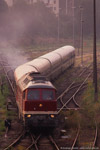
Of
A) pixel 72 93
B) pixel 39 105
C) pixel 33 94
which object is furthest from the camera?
pixel 72 93

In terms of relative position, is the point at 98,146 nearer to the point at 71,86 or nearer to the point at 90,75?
the point at 71,86

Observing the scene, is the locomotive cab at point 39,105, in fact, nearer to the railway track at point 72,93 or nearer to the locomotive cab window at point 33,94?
the locomotive cab window at point 33,94

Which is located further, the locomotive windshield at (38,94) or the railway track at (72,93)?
the railway track at (72,93)

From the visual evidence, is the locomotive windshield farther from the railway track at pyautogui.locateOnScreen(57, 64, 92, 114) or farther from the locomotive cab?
the railway track at pyautogui.locateOnScreen(57, 64, 92, 114)

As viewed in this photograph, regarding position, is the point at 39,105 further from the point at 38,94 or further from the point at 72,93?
the point at 72,93

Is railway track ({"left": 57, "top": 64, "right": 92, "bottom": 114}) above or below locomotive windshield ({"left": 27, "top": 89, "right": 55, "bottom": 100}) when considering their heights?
below

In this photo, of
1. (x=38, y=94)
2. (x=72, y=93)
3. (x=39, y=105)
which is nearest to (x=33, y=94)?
(x=38, y=94)

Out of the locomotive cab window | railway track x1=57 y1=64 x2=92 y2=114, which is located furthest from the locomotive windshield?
railway track x1=57 y1=64 x2=92 y2=114

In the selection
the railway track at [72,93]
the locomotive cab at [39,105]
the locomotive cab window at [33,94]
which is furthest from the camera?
the railway track at [72,93]

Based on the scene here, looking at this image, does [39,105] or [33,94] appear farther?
[33,94]

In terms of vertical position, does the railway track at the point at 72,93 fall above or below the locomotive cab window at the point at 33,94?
below

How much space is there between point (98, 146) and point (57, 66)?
18.5 metres

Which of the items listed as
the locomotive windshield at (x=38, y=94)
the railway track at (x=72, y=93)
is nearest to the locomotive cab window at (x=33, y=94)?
the locomotive windshield at (x=38, y=94)

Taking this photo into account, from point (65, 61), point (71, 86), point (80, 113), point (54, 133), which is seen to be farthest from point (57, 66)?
point (54, 133)
